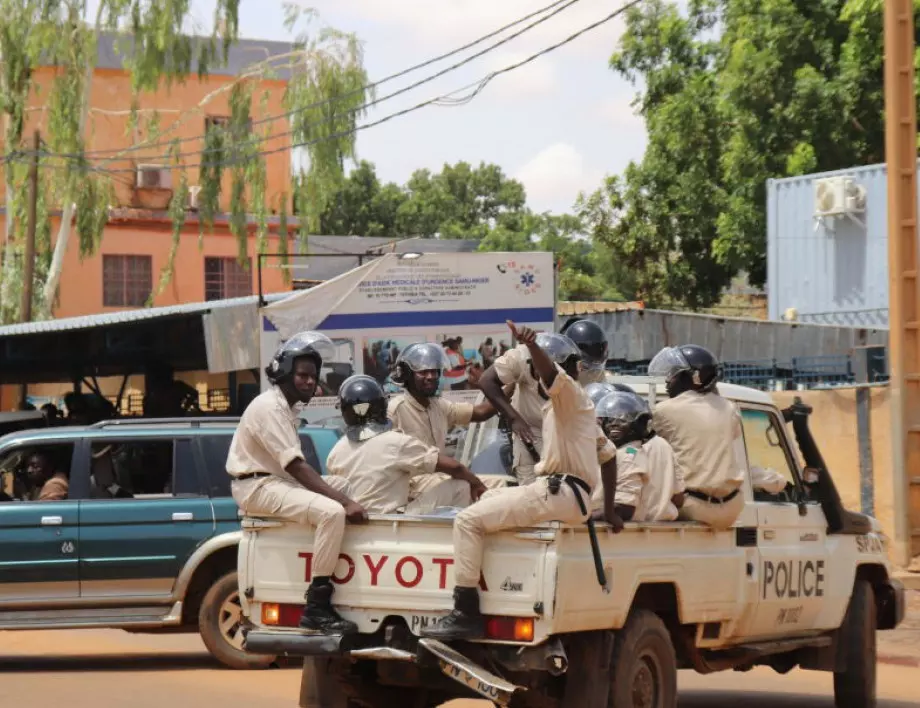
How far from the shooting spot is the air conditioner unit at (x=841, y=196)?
25531mm

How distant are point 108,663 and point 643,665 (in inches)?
229

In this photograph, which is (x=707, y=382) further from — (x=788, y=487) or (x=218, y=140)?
(x=218, y=140)

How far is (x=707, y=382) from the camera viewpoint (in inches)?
346

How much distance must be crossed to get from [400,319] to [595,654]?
33.4ft

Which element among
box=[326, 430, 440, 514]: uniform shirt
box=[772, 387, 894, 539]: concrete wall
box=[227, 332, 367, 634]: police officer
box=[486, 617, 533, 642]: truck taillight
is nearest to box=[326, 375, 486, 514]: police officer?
box=[326, 430, 440, 514]: uniform shirt

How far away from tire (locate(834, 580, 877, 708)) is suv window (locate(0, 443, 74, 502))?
5.46 meters

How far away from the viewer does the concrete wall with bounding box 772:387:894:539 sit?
1784cm

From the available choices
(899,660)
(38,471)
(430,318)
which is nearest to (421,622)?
(38,471)

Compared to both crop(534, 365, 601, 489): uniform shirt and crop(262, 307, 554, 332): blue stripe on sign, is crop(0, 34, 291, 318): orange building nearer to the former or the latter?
crop(262, 307, 554, 332): blue stripe on sign

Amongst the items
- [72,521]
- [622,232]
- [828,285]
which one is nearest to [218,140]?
[622,232]

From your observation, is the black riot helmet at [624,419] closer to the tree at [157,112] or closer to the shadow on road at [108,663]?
the shadow on road at [108,663]

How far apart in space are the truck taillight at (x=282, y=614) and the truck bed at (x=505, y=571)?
0.01 m

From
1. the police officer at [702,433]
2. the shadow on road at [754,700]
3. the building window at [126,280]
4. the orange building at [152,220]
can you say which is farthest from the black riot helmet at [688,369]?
the building window at [126,280]

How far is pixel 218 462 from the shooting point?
39.3 feet
